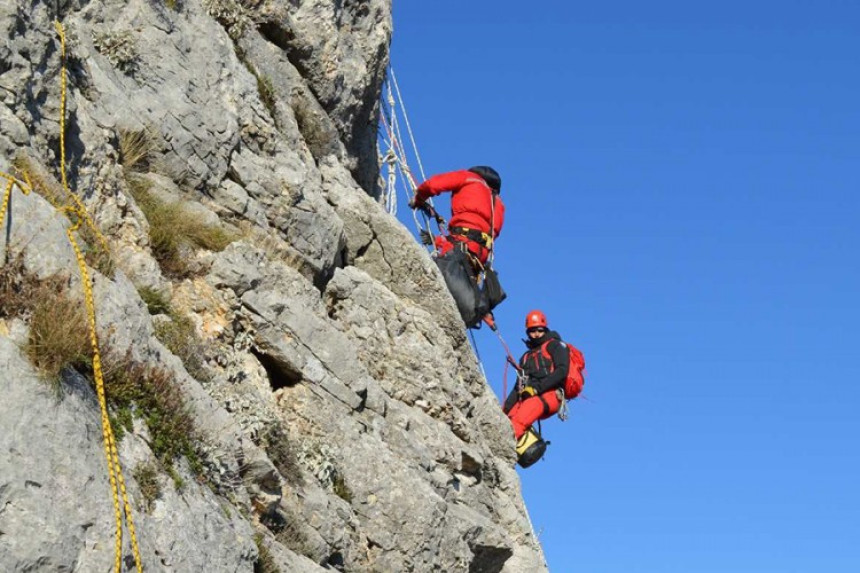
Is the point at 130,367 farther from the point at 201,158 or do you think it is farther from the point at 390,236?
the point at 390,236

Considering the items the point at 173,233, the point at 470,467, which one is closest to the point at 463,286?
the point at 470,467

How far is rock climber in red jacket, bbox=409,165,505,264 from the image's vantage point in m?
18.5

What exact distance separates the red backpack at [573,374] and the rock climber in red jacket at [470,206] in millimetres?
1932

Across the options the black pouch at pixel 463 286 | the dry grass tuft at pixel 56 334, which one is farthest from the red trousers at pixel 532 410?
the dry grass tuft at pixel 56 334

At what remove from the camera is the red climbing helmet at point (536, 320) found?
1962 centimetres

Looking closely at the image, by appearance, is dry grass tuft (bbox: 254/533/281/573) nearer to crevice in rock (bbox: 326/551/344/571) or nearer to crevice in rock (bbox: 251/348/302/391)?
crevice in rock (bbox: 326/551/344/571)

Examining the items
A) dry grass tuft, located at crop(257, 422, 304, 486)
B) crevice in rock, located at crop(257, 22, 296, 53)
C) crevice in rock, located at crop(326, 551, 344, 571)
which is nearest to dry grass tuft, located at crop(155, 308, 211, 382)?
dry grass tuft, located at crop(257, 422, 304, 486)

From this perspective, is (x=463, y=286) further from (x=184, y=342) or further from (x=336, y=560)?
(x=184, y=342)

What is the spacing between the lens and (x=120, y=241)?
34.3 ft

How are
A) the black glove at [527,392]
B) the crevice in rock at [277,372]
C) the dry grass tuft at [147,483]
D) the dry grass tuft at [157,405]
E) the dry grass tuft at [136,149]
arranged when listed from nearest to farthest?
the dry grass tuft at [147,483], the dry grass tuft at [157,405], the crevice in rock at [277,372], the dry grass tuft at [136,149], the black glove at [527,392]

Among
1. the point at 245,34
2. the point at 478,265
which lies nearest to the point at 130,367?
the point at 245,34

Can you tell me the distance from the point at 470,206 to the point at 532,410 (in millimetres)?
3310

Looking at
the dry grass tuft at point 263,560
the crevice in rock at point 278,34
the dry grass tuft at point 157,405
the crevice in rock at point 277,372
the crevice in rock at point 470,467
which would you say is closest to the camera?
the dry grass tuft at point 157,405

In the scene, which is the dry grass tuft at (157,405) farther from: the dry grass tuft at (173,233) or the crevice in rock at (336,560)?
the dry grass tuft at (173,233)
